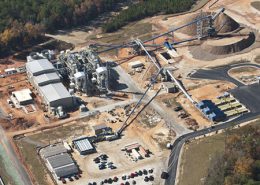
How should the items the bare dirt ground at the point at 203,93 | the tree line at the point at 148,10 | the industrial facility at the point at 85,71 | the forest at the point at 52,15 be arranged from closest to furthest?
1. the bare dirt ground at the point at 203,93
2. the industrial facility at the point at 85,71
3. the forest at the point at 52,15
4. the tree line at the point at 148,10

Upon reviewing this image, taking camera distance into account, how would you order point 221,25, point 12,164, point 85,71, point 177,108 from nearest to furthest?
1. point 12,164
2. point 177,108
3. point 85,71
4. point 221,25

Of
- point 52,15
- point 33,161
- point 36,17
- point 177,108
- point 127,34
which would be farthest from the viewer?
point 36,17

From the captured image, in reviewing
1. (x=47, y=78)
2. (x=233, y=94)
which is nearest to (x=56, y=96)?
(x=47, y=78)

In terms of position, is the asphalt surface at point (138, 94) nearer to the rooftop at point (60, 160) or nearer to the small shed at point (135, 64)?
the small shed at point (135, 64)

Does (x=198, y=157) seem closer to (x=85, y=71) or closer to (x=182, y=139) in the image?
(x=182, y=139)

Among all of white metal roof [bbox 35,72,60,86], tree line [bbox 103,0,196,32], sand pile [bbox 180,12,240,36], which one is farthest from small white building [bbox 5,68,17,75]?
sand pile [bbox 180,12,240,36]

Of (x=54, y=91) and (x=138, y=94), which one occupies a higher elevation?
(x=54, y=91)

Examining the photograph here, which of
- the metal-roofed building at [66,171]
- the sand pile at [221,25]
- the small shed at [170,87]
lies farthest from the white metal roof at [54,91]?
the sand pile at [221,25]
